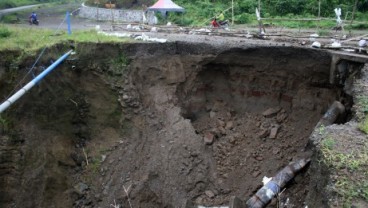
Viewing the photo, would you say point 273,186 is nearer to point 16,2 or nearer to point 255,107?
point 255,107

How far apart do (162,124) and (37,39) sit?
3.97m

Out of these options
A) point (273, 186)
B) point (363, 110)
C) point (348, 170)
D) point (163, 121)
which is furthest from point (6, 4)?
point (348, 170)

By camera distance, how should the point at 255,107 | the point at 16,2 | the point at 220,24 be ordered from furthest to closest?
Result: the point at 16,2 → the point at 220,24 → the point at 255,107

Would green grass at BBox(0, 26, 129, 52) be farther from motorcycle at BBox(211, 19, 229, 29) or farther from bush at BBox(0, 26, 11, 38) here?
motorcycle at BBox(211, 19, 229, 29)

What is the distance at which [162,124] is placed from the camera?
9.48 m

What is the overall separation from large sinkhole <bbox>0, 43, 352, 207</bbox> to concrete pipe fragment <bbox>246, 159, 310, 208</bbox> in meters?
0.17

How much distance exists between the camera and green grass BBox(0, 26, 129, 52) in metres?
9.05

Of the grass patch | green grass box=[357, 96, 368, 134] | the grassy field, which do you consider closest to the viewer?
the grass patch

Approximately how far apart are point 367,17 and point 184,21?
8.81m

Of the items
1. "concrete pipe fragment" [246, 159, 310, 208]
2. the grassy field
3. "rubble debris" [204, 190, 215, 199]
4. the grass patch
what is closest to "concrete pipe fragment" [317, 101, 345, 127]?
"concrete pipe fragment" [246, 159, 310, 208]

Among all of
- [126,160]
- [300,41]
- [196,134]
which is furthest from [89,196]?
[300,41]

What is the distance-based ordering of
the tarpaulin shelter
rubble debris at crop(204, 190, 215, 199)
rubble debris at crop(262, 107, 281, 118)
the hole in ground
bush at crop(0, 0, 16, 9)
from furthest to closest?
bush at crop(0, 0, 16, 9), the tarpaulin shelter, rubble debris at crop(262, 107, 281, 118), the hole in ground, rubble debris at crop(204, 190, 215, 199)

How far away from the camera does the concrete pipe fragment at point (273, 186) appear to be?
Result: 6961 mm

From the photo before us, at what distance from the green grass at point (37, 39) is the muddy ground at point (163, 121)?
0.27m
